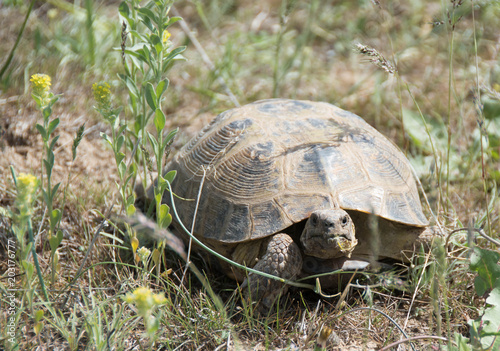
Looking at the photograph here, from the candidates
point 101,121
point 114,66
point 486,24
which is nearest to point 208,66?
point 114,66

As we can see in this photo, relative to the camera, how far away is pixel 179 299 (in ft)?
8.79

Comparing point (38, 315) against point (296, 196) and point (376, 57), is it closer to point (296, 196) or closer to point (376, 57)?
point (296, 196)

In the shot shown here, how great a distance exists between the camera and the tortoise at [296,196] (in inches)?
99.5

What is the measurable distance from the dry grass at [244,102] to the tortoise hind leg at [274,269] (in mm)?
113

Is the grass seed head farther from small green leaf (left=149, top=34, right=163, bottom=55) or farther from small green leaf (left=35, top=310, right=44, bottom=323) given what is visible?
small green leaf (left=35, top=310, right=44, bottom=323)

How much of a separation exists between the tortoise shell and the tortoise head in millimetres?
118

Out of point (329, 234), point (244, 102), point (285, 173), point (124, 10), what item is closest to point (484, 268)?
point (329, 234)

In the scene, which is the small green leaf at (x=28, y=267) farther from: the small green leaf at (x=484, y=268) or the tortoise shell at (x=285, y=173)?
the small green leaf at (x=484, y=268)

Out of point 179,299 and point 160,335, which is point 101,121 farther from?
point 160,335

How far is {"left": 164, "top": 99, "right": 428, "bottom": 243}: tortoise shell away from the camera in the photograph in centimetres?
261

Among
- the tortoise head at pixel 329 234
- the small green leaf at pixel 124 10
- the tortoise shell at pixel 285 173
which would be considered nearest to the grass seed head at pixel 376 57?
the tortoise shell at pixel 285 173

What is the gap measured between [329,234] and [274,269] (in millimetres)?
362

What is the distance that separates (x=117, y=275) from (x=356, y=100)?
304cm

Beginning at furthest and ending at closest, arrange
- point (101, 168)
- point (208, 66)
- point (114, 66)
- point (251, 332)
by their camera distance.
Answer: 1. point (208, 66)
2. point (114, 66)
3. point (101, 168)
4. point (251, 332)
